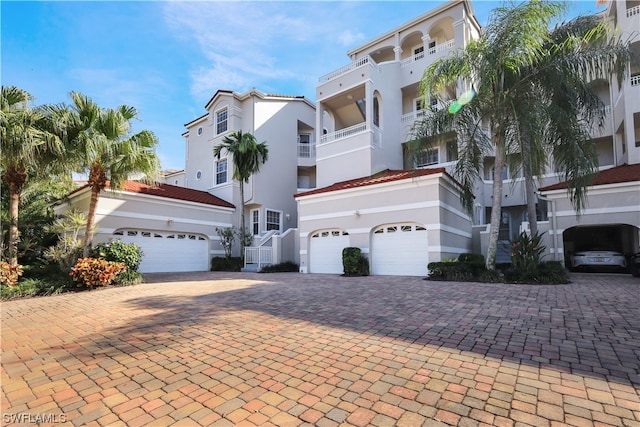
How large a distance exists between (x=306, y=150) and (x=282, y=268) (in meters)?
11.2

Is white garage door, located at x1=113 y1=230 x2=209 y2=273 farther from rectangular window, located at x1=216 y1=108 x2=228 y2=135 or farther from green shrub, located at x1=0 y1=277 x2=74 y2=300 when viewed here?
rectangular window, located at x1=216 y1=108 x2=228 y2=135

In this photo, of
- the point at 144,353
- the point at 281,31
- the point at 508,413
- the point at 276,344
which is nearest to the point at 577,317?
the point at 508,413

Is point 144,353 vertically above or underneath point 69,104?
underneath

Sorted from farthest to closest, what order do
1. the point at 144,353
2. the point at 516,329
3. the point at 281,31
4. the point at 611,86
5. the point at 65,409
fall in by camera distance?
the point at 611,86 → the point at 281,31 → the point at 516,329 → the point at 144,353 → the point at 65,409

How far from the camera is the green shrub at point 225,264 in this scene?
20109 mm

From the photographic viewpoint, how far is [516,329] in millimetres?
5199

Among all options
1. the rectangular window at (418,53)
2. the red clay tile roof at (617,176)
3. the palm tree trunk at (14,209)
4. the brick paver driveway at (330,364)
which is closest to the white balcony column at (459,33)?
the rectangular window at (418,53)

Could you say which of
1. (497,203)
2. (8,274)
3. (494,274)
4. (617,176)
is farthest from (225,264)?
(617,176)

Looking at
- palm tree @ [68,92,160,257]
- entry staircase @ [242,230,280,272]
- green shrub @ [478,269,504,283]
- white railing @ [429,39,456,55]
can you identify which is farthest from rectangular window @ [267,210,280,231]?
white railing @ [429,39,456,55]

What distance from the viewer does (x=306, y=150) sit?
26125 mm

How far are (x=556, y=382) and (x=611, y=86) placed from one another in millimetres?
22215

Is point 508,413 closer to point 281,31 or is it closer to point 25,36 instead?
point 281,31

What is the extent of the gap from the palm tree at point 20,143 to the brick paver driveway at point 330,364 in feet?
19.3

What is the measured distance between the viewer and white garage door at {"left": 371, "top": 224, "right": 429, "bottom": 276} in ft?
45.4
